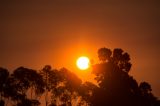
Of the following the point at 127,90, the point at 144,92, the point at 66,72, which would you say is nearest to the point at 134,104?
the point at 127,90

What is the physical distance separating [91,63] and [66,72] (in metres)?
27.3

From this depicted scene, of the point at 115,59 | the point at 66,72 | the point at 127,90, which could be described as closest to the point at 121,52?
the point at 115,59

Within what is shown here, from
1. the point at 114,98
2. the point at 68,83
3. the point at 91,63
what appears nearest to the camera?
the point at 114,98

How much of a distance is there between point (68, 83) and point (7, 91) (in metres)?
16.7

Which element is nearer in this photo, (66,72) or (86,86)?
(86,86)

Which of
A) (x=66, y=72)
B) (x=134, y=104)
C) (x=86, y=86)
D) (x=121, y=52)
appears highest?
(x=66, y=72)

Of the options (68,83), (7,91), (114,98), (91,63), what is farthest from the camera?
(68,83)

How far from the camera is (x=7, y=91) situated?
97688 millimetres

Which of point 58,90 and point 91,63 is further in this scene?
point 58,90

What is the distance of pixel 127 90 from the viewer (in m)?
73.1

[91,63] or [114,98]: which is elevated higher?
[91,63]

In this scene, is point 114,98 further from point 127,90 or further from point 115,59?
point 115,59

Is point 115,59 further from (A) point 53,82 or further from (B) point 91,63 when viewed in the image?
(A) point 53,82

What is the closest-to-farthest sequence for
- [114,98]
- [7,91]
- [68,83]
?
[114,98] < [7,91] < [68,83]
